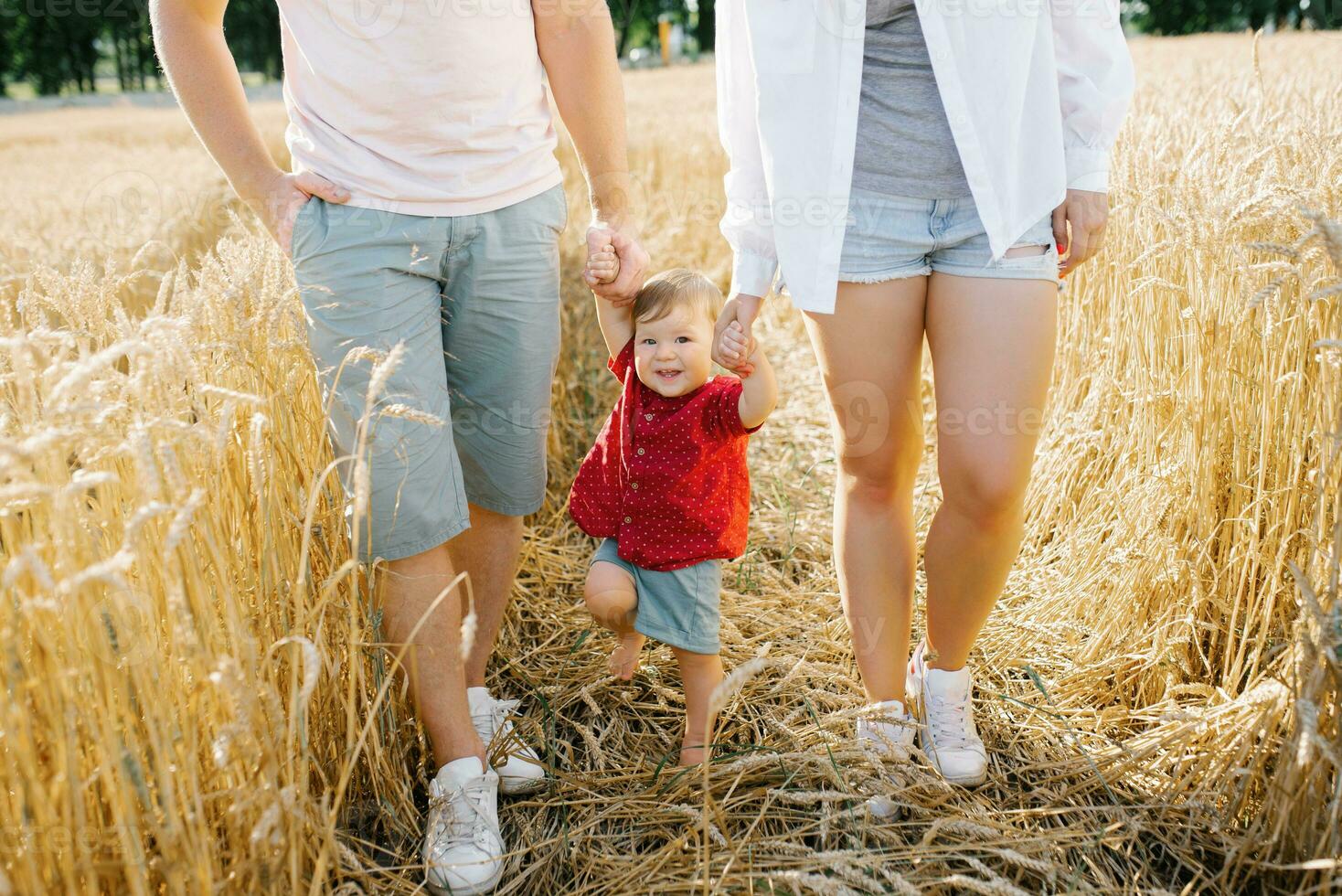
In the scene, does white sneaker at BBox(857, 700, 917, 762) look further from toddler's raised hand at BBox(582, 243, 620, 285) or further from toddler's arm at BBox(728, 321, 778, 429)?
toddler's raised hand at BBox(582, 243, 620, 285)

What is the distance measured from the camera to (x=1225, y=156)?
2332 millimetres

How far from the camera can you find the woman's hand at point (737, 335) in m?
1.64

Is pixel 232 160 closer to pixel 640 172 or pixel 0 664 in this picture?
pixel 0 664

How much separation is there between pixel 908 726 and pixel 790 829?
284 millimetres

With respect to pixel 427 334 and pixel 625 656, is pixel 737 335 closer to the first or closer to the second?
pixel 427 334

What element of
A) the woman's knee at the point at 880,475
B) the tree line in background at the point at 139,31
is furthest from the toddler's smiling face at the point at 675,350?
the tree line in background at the point at 139,31

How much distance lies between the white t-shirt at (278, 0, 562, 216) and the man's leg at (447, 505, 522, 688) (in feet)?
2.15

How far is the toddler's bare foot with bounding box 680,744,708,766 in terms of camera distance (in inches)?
74.3

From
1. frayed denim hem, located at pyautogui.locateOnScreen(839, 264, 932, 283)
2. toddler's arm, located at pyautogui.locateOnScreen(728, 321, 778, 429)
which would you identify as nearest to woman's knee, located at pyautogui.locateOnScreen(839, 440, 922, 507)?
toddler's arm, located at pyautogui.locateOnScreen(728, 321, 778, 429)

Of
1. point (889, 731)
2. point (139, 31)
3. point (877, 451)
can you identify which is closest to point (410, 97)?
point (877, 451)

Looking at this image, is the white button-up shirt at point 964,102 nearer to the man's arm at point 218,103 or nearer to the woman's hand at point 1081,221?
the woman's hand at point 1081,221

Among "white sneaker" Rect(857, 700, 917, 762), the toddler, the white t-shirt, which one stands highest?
the white t-shirt

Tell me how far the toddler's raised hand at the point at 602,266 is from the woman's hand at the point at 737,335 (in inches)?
9.6

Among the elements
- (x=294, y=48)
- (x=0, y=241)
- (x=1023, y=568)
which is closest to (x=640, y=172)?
(x=0, y=241)
